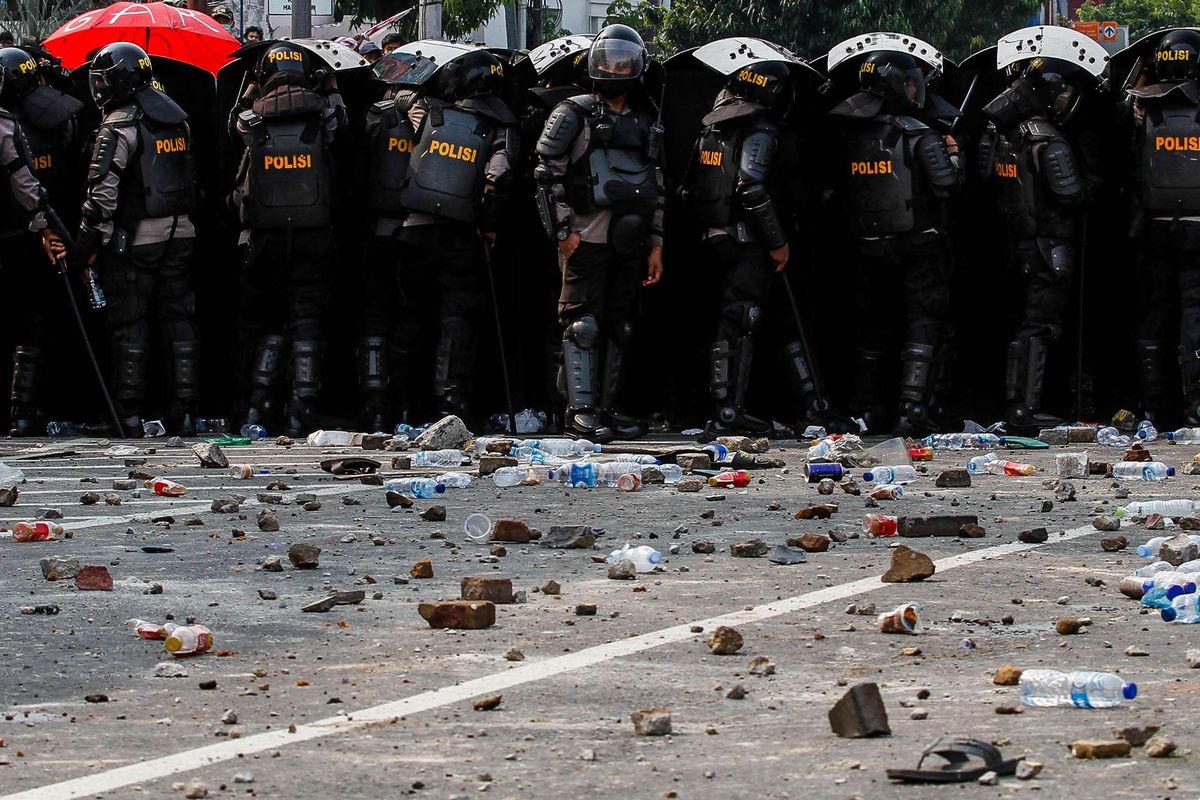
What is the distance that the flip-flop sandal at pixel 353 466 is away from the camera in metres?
10.1

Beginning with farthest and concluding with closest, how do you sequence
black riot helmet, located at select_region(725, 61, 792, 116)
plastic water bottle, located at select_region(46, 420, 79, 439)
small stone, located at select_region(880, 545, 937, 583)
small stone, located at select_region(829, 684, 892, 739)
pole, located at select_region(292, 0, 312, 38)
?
1. pole, located at select_region(292, 0, 312, 38)
2. plastic water bottle, located at select_region(46, 420, 79, 439)
3. black riot helmet, located at select_region(725, 61, 792, 116)
4. small stone, located at select_region(880, 545, 937, 583)
5. small stone, located at select_region(829, 684, 892, 739)

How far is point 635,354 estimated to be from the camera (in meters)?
13.5

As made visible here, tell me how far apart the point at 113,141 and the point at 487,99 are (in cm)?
216

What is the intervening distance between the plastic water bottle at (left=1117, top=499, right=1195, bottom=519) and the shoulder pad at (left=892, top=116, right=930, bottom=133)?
449cm

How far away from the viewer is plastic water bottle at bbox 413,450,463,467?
34.6 feet

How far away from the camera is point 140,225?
12.7 m

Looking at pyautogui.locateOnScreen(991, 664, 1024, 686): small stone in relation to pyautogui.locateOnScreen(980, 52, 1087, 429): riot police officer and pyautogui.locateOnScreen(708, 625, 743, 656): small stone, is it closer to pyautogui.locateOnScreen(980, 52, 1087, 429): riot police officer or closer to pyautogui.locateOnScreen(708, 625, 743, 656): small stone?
pyautogui.locateOnScreen(708, 625, 743, 656): small stone

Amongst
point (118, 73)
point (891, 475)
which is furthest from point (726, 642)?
point (118, 73)

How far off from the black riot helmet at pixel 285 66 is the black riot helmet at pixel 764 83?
2.44m

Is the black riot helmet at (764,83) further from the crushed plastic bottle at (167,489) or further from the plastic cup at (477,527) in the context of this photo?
the plastic cup at (477,527)

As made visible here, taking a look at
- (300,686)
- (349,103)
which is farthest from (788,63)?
(300,686)

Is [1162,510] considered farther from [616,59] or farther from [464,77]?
[464,77]

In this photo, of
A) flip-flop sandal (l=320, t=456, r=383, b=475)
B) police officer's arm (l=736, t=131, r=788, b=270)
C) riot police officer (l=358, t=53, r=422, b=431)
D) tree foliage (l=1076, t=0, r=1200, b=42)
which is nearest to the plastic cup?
flip-flop sandal (l=320, t=456, r=383, b=475)

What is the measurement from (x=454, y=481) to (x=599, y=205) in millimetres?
2949
